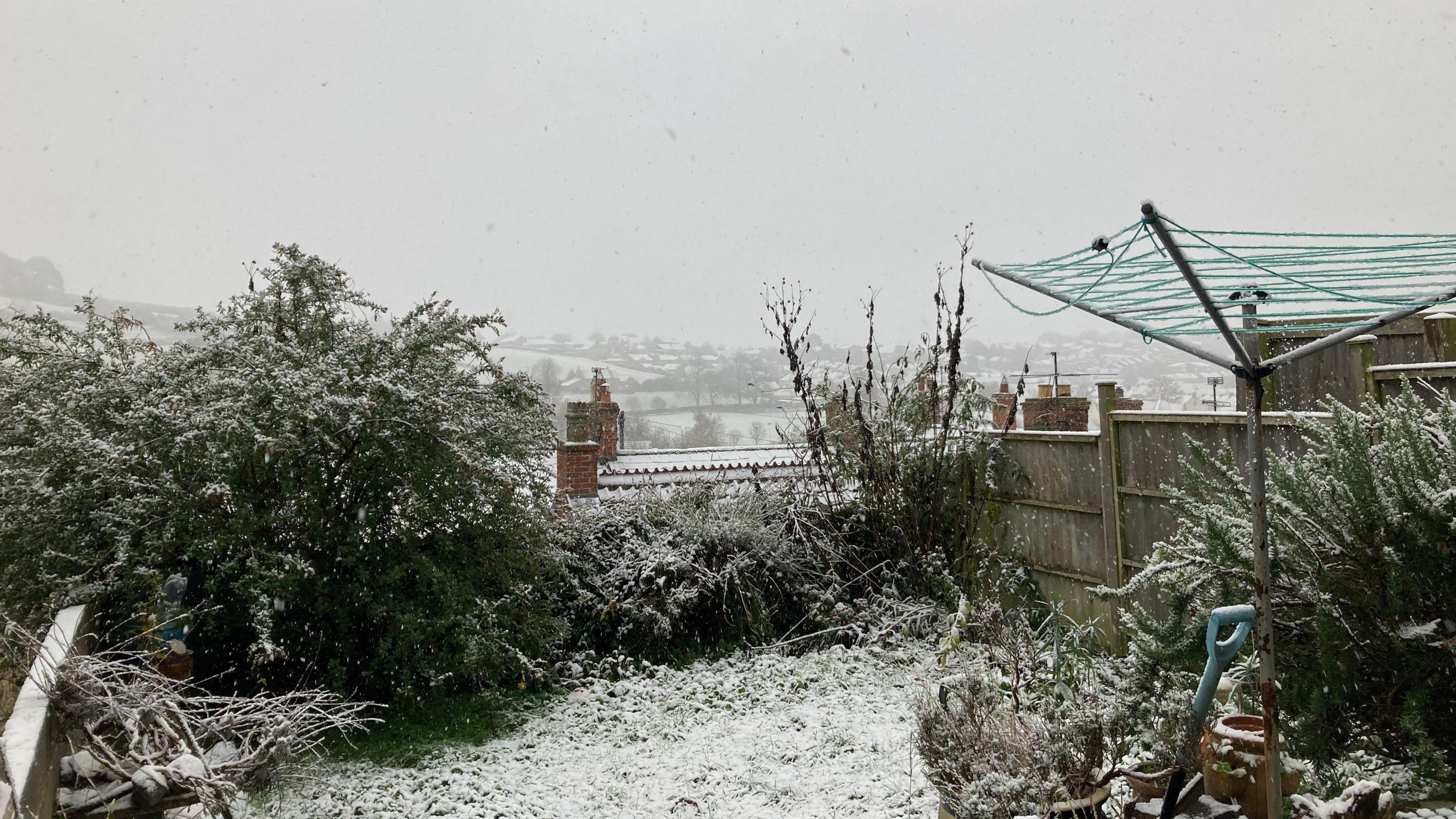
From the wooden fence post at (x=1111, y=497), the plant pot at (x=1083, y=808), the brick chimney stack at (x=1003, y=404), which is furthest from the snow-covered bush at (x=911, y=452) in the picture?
the plant pot at (x=1083, y=808)

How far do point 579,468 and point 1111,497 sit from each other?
4.59 m

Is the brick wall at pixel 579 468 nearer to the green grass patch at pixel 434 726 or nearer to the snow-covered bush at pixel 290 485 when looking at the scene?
the snow-covered bush at pixel 290 485

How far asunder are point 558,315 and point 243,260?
48.3 ft

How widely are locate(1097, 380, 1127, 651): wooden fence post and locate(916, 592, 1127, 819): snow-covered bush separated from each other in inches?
62.2

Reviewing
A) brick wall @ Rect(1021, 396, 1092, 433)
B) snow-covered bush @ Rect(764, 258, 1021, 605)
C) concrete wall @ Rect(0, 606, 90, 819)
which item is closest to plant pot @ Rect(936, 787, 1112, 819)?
concrete wall @ Rect(0, 606, 90, 819)

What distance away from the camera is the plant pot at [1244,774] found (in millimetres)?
2061

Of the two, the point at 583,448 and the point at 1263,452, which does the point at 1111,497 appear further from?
the point at 583,448

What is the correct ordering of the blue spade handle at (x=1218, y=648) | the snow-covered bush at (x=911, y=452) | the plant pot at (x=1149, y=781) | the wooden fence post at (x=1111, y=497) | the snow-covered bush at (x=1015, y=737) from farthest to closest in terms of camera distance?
the snow-covered bush at (x=911, y=452) → the wooden fence post at (x=1111, y=497) → the snow-covered bush at (x=1015, y=737) → the plant pot at (x=1149, y=781) → the blue spade handle at (x=1218, y=648)

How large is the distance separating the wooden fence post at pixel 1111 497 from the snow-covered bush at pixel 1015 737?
1.58m

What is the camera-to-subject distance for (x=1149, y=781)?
7.20 ft

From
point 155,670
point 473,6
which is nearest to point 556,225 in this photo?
point 473,6

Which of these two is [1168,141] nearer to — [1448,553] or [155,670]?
[1448,553]

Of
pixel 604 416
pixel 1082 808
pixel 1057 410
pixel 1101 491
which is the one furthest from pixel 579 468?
pixel 1082 808

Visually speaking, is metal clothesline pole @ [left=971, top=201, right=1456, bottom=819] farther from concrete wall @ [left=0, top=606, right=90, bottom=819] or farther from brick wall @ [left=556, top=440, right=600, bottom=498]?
brick wall @ [left=556, top=440, right=600, bottom=498]
